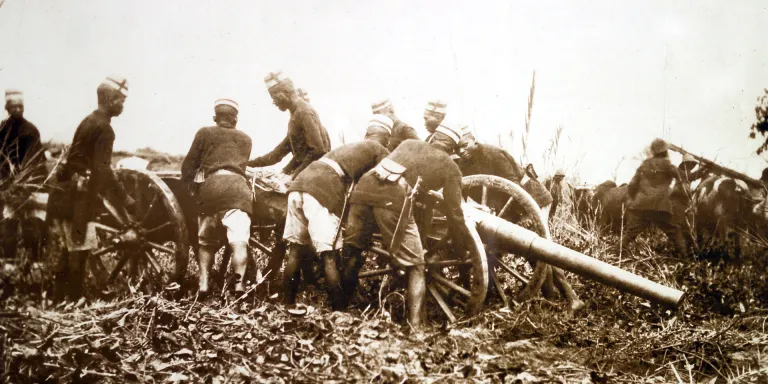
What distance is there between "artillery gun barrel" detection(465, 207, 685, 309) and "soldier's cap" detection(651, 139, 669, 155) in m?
1.90

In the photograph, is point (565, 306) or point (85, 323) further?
point (565, 306)

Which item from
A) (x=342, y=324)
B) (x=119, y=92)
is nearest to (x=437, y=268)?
(x=342, y=324)

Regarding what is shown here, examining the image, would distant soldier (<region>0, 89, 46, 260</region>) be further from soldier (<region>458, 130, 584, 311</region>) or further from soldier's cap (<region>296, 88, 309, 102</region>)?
soldier (<region>458, 130, 584, 311</region>)

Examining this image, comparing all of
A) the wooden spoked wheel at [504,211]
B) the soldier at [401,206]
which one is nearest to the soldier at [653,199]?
the wooden spoked wheel at [504,211]

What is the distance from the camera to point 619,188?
268 inches

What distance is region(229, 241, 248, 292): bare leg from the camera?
4258 mm

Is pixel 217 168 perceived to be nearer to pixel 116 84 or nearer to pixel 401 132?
pixel 116 84

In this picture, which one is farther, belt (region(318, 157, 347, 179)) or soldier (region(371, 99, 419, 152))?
soldier (region(371, 99, 419, 152))

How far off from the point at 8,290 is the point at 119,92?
163 centimetres

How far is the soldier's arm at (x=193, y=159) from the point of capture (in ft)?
14.7

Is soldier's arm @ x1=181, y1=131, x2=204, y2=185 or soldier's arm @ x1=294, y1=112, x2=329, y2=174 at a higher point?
soldier's arm @ x1=294, y1=112, x2=329, y2=174

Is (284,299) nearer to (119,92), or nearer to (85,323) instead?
(85,323)

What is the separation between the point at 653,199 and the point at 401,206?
3411 mm

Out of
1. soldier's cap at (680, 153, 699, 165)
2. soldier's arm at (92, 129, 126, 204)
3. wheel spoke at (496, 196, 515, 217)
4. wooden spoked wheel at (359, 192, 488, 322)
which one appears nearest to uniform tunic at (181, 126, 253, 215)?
soldier's arm at (92, 129, 126, 204)
